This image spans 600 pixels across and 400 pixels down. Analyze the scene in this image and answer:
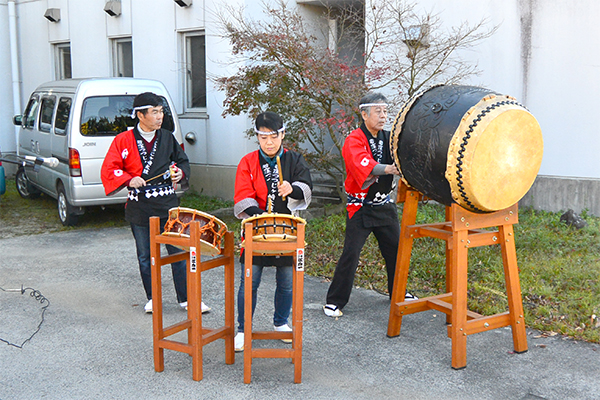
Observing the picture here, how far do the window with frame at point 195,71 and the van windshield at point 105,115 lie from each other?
2.74 metres

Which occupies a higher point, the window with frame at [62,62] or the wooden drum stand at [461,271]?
the window with frame at [62,62]

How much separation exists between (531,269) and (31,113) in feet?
26.4

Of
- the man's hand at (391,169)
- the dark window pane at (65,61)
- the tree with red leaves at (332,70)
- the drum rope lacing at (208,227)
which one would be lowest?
the drum rope lacing at (208,227)

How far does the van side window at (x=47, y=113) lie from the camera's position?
8906 mm

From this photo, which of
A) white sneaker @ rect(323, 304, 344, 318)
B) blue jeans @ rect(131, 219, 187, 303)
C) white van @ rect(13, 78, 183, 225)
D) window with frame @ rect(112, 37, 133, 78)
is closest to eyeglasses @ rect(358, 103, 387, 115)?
white sneaker @ rect(323, 304, 344, 318)

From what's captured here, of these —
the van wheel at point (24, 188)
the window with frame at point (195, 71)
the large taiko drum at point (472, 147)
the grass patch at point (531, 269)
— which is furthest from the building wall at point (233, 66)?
the large taiko drum at point (472, 147)

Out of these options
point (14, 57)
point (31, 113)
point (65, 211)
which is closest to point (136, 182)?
point (65, 211)

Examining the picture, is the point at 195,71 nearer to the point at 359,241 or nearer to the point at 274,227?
the point at 359,241

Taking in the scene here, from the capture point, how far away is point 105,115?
815cm

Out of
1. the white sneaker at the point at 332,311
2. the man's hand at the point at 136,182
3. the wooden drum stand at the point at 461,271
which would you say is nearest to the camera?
the wooden drum stand at the point at 461,271

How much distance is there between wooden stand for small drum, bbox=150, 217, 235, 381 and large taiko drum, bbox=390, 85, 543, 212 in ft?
4.54

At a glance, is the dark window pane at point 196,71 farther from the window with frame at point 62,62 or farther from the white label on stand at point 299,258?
the white label on stand at point 299,258

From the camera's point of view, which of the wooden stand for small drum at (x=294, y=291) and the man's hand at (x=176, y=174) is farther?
the man's hand at (x=176, y=174)

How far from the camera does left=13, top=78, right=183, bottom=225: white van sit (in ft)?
26.1
